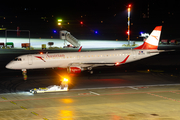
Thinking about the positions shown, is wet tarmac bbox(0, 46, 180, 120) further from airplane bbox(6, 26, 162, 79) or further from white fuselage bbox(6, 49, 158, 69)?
white fuselage bbox(6, 49, 158, 69)

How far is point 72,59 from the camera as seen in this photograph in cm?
4466

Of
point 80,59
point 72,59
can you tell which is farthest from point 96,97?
point 80,59

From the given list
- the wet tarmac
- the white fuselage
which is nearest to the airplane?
the white fuselage

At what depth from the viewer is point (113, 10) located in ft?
561

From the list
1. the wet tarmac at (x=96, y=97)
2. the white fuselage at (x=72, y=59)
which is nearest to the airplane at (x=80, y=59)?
the white fuselage at (x=72, y=59)

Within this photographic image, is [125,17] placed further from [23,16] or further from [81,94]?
[81,94]

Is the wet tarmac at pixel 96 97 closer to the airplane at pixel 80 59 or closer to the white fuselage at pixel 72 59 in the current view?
the airplane at pixel 80 59

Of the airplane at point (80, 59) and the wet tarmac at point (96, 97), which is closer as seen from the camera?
the wet tarmac at point (96, 97)

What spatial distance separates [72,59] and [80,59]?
134 cm

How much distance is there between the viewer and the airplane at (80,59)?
42.2m

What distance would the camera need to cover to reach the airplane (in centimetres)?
4222

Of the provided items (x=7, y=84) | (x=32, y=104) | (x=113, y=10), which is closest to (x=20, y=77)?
(x=7, y=84)

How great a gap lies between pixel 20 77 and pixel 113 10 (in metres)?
136

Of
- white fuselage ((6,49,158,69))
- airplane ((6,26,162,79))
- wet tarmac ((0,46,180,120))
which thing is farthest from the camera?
white fuselage ((6,49,158,69))
